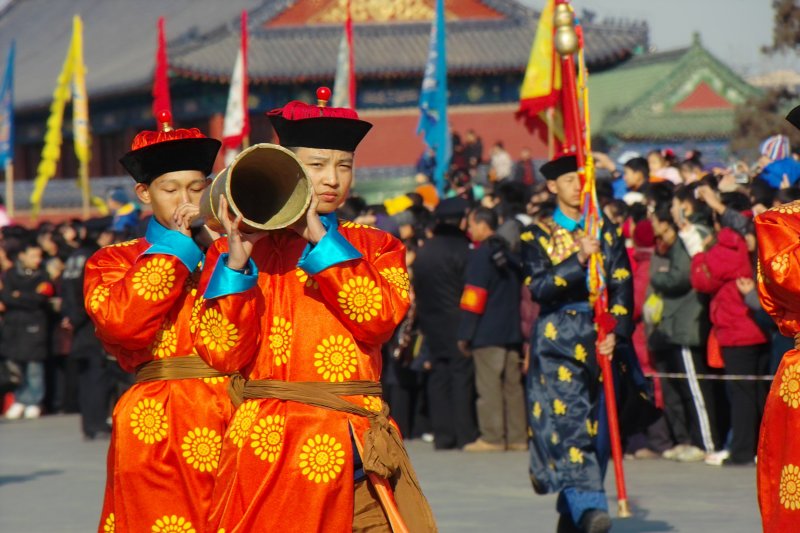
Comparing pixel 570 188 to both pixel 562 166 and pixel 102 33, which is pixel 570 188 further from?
pixel 102 33

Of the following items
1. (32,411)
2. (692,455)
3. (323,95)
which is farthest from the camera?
(32,411)

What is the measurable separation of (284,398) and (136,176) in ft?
4.46

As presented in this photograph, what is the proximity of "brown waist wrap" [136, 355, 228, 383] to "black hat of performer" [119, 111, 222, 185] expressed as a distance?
25.3 inches

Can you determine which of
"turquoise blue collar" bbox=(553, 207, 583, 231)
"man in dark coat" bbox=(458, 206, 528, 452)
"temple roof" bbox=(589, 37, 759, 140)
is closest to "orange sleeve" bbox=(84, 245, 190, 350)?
"turquoise blue collar" bbox=(553, 207, 583, 231)

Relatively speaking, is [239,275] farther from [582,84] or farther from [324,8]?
[324,8]

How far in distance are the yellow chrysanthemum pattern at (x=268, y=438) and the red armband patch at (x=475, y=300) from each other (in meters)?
7.19

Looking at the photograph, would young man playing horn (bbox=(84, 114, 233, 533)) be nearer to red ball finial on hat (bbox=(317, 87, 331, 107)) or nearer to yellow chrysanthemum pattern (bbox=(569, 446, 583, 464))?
red ball finial on hat (bbox=(317, 87, 331, 107))

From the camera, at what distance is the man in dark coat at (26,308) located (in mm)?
16391

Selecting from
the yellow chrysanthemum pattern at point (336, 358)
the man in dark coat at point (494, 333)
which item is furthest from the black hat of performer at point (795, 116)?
the man in dark coat at point (494, 333)

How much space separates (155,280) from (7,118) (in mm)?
19892

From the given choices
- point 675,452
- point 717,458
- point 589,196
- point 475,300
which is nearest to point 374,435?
point 589,196

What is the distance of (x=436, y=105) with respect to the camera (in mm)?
18375

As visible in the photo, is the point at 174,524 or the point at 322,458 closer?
the point at 322,458

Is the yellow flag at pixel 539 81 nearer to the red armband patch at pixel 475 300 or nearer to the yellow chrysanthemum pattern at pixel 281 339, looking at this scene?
the red armband patch at pixel 475 300
